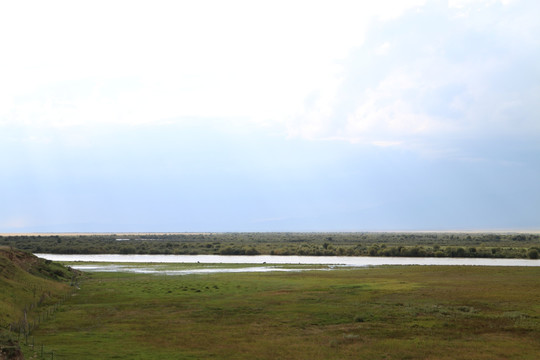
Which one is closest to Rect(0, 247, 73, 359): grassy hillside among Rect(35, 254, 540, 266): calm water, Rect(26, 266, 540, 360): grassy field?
Rect(26, 266, 540, 360): grassy field

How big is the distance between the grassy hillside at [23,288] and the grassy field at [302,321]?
208 cm

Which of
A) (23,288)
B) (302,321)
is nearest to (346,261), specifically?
(302,321)

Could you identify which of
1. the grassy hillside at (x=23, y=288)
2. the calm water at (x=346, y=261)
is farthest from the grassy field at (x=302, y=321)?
the calm water at (x=346, y=261)

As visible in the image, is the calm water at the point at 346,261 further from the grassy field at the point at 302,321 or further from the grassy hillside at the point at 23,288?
the grassy hillside at the point at 23,288

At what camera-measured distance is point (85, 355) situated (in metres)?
23.5

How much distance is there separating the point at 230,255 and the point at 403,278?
71.3 meters

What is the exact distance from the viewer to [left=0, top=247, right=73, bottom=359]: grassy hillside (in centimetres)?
2938

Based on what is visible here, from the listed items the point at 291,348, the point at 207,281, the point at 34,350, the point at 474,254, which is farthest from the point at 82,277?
the point at 474,254

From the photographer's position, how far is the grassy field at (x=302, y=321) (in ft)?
82.1

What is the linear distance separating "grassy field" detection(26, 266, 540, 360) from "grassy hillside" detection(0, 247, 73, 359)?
2079mm

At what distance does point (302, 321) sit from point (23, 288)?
2627cm

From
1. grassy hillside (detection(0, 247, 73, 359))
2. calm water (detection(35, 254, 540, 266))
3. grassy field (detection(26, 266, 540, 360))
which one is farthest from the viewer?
calm water (detection(35, 254, 540, 266))

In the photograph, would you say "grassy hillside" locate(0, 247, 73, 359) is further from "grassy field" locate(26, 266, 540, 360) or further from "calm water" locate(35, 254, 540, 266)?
"calm water" locate(35, 254, 540, 266)

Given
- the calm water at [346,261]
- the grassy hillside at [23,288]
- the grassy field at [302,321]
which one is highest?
the grassy hillside at [23,288]
